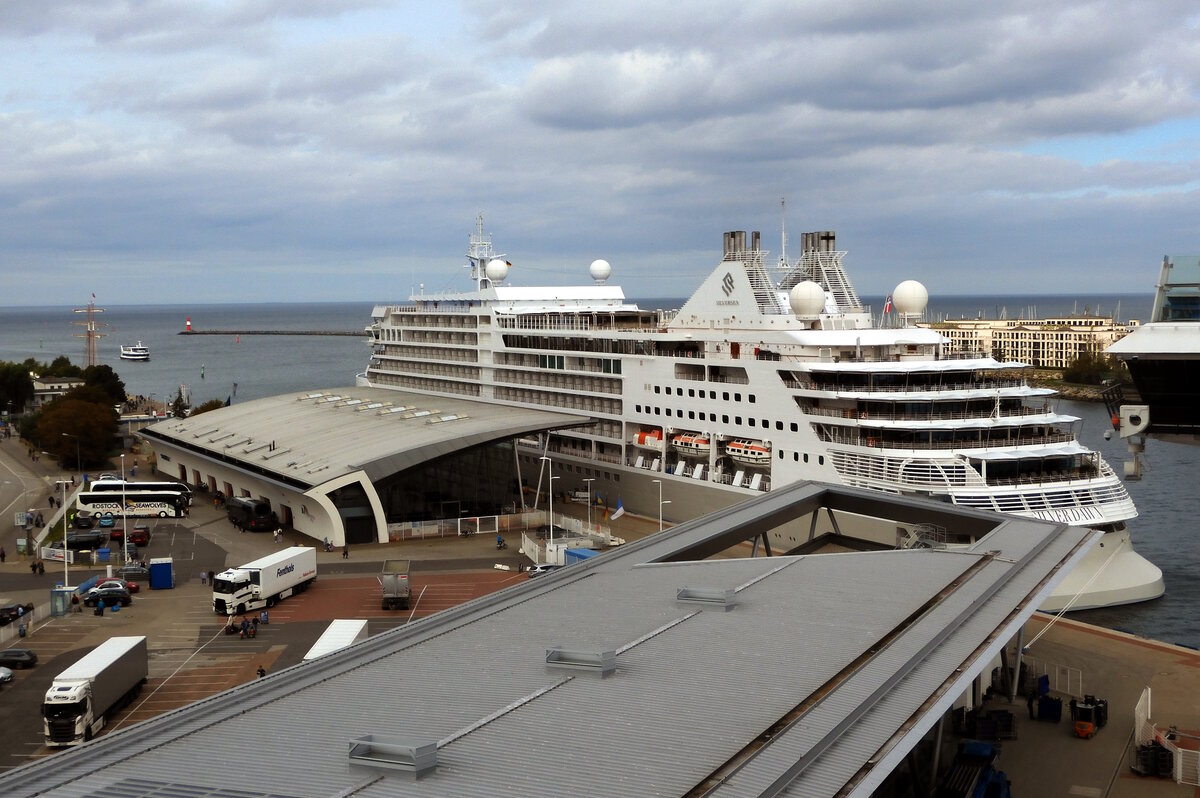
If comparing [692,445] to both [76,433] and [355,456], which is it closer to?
[355,456]

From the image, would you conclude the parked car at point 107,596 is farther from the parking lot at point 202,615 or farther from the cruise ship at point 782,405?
the cruise ship at point 782,405

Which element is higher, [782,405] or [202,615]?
[782,405]

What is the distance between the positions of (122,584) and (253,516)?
38.6ft

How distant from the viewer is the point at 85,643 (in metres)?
30.8

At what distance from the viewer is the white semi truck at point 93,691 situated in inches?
902

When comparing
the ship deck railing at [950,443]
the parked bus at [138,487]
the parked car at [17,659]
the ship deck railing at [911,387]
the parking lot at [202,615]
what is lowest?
the parking lot at [202,615]

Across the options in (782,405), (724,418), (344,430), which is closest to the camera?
(782,405)

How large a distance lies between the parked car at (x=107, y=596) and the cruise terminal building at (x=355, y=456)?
898 centimetres

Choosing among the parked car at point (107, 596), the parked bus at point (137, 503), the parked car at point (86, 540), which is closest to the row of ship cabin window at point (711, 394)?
the parked car at point (107, 596)

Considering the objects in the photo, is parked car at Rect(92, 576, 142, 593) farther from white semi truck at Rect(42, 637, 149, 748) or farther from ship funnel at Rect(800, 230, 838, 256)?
ship funnel at Rect(800, 230, 838, 256)

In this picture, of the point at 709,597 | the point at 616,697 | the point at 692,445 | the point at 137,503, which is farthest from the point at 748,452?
the point at 137,503

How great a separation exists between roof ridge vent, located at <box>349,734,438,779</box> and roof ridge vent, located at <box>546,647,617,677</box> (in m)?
3.44

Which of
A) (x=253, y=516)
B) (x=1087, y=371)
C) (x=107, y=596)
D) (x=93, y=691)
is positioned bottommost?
(x=107, y=596)

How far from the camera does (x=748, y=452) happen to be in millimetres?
42344
